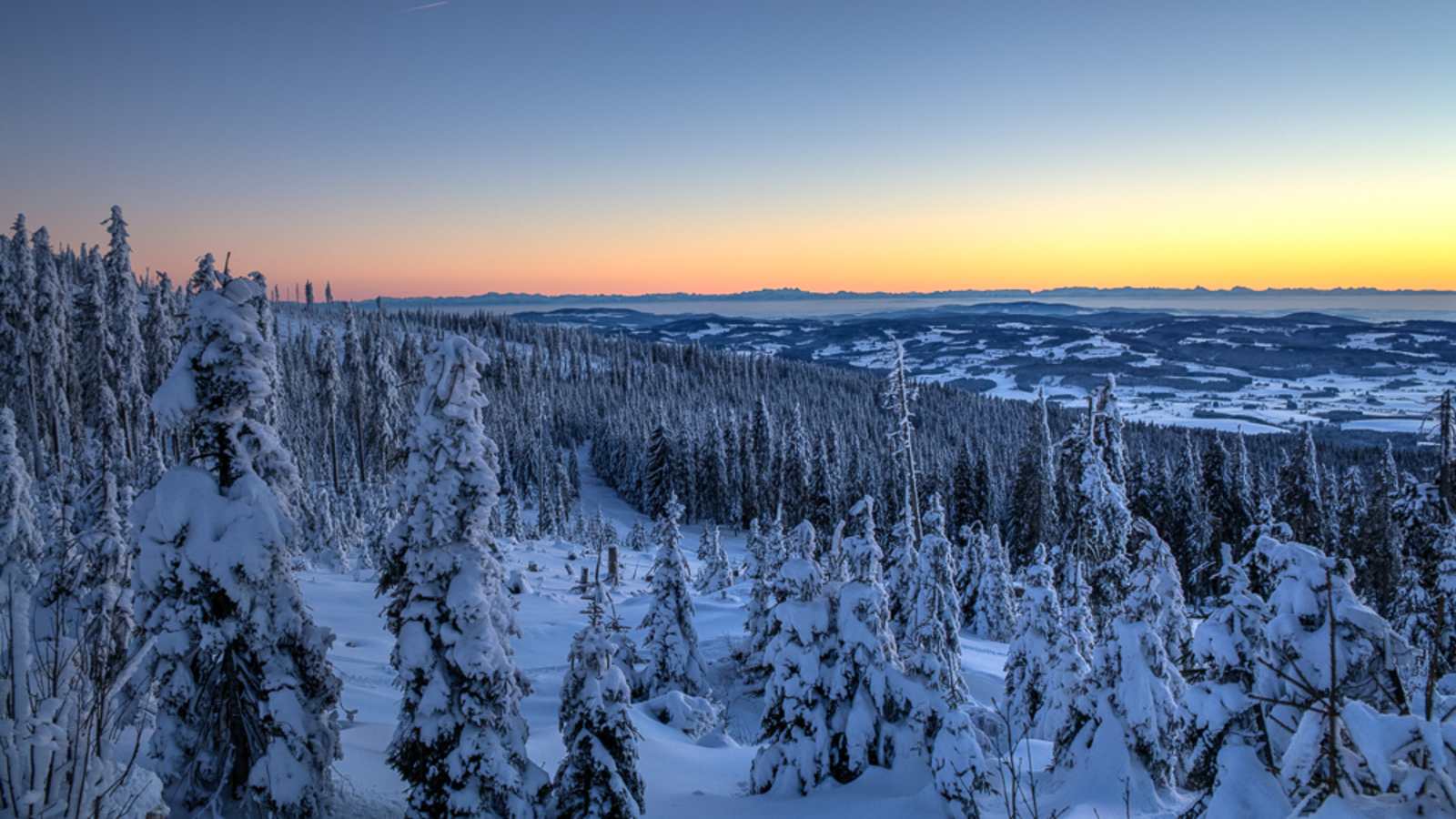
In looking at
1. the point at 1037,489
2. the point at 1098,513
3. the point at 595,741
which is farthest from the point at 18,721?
the point at 1037,489

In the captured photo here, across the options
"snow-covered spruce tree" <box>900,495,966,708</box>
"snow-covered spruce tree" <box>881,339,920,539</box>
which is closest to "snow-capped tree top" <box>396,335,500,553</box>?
"snow-covered spruce tree" <box>900,495,966,708</box>

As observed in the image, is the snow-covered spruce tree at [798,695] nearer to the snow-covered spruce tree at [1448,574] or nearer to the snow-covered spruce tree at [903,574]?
the snow-covered spruce tree at [903,574]

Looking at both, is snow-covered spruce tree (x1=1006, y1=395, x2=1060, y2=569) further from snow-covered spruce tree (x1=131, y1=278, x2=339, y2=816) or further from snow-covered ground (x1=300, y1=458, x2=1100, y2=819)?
snow-covered spruce tree (x1=131, y1=278, x2=339, y2=816)

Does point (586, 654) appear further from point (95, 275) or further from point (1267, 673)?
point (95, 275)

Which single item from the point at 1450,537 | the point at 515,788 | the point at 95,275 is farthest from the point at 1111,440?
the point at 95,275

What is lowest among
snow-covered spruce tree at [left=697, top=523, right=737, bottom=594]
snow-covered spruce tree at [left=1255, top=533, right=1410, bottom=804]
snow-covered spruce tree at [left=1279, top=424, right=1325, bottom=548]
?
snow-covered spruce tree at [left=697, top=523, right=737, bottom=594]

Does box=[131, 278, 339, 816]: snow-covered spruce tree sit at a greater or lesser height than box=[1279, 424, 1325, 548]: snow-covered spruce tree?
greater

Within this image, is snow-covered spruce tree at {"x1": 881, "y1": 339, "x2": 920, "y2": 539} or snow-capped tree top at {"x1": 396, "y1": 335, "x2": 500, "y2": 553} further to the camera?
snow-covered spruce tree at {"x1": 881, "y1": 339, "x2": 920, "y2": 539}

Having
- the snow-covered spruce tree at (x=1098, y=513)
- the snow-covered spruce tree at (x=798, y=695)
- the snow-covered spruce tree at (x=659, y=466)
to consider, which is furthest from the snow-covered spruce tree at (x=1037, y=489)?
the snow-covered spruce tree at (x=659, y=466)
